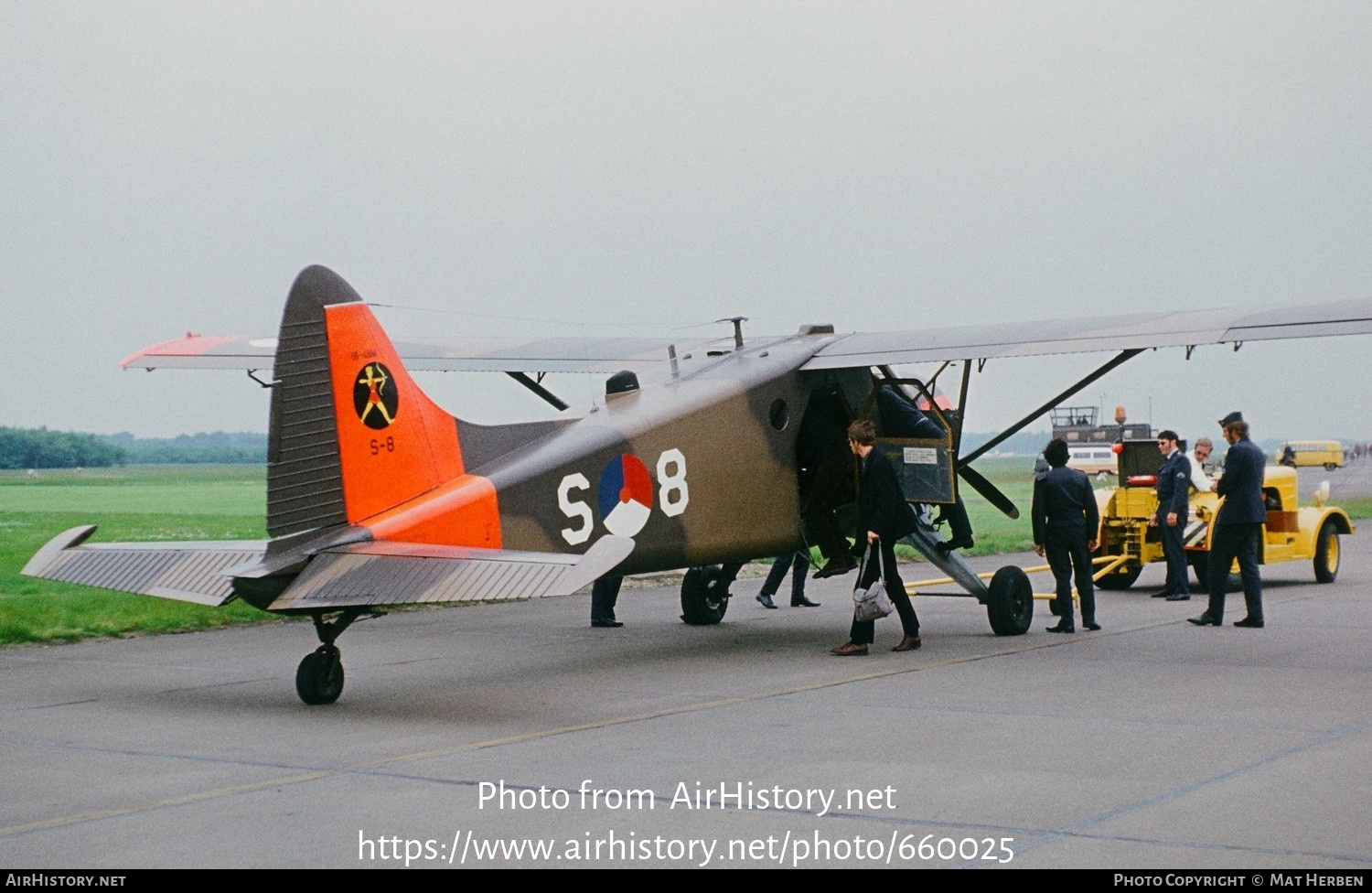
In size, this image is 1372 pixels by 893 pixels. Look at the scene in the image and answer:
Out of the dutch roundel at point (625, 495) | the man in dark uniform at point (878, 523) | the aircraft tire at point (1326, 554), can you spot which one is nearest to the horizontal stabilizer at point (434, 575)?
the dutch roundel at point (625, 495)

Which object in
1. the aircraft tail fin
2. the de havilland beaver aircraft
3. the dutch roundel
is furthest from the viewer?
the dutch roundel

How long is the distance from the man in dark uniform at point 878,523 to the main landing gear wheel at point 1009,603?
1345 mm

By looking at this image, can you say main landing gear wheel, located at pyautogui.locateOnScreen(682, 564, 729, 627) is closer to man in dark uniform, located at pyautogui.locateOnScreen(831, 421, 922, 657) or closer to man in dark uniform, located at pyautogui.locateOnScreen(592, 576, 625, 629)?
man in dark uniform, located at pyautogui.locateOnScreen(592, 576, 625, 629)

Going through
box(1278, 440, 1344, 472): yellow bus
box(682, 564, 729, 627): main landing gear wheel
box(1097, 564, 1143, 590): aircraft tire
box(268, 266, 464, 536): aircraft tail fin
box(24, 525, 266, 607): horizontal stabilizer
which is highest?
box(268, 266, 464, 536): aircraft tail fin

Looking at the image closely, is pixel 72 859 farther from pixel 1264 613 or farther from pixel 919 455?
pixel 1264 613

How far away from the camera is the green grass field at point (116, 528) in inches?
579

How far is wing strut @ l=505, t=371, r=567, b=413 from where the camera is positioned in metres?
15.3

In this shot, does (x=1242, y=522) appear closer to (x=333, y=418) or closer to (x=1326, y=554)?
(x=1326, y=554)

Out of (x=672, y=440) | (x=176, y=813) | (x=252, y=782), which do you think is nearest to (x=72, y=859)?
(x=176, y=813)

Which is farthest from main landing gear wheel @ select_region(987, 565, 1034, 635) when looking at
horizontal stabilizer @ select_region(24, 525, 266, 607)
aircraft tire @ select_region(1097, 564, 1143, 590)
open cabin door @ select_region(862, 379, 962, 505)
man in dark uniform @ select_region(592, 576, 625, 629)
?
horizontal stabilizer @ select_region(24, 525, 266, 607)

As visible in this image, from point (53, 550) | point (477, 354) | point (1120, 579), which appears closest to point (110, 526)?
point (477, 354)

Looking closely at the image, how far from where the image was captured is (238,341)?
48.8ft

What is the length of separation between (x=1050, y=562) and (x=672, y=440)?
14.3 feet

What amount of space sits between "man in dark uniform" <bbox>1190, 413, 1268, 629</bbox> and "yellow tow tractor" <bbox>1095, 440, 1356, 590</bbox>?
4251 millimetres
